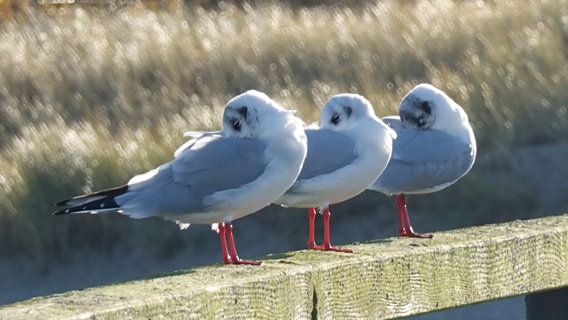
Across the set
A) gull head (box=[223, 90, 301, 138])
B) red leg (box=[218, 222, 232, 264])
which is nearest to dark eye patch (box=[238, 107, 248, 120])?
gull head (box=[223, 90, 301, 138])

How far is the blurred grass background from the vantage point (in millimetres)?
9289

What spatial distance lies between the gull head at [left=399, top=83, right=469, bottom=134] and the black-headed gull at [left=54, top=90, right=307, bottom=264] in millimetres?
1121

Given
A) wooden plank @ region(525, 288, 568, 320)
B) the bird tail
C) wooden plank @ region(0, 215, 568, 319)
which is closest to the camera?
wooden plank @ region(0, 215, 568, 319)

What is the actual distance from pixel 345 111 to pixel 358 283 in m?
1.61

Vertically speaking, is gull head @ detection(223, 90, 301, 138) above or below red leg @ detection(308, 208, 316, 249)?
above

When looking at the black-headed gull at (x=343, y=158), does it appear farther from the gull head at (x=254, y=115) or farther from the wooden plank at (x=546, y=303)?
the wooden plank at (x=546, y=303)

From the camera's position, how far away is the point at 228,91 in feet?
39.6

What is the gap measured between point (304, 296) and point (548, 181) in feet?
25.8

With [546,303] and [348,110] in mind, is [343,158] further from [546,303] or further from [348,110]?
[546,303]

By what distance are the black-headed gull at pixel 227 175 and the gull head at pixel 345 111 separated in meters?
0.44

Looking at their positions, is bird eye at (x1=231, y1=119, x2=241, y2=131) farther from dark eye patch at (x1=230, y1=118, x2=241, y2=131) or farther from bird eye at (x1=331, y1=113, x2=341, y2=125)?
bird eye at (x1=331, y1=113, x2=341, y2=125)

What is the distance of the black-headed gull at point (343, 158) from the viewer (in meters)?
4.59

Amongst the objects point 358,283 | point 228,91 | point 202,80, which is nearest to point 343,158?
point 358,283

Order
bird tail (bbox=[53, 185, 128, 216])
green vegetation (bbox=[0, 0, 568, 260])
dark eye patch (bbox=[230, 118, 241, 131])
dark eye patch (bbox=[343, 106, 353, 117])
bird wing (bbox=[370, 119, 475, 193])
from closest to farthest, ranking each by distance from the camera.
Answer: bird tail (bbox=[53, 185, 128, 216]) < dark eye patch (bbox=[230, 118, 241, 131]) < dark eye patch (bbox=[343, 106, 353, 117]) < bird wing (bbox=[370, 119, 475, 193]) < green vegetation (bbox=[0, 0, 568, 260])
